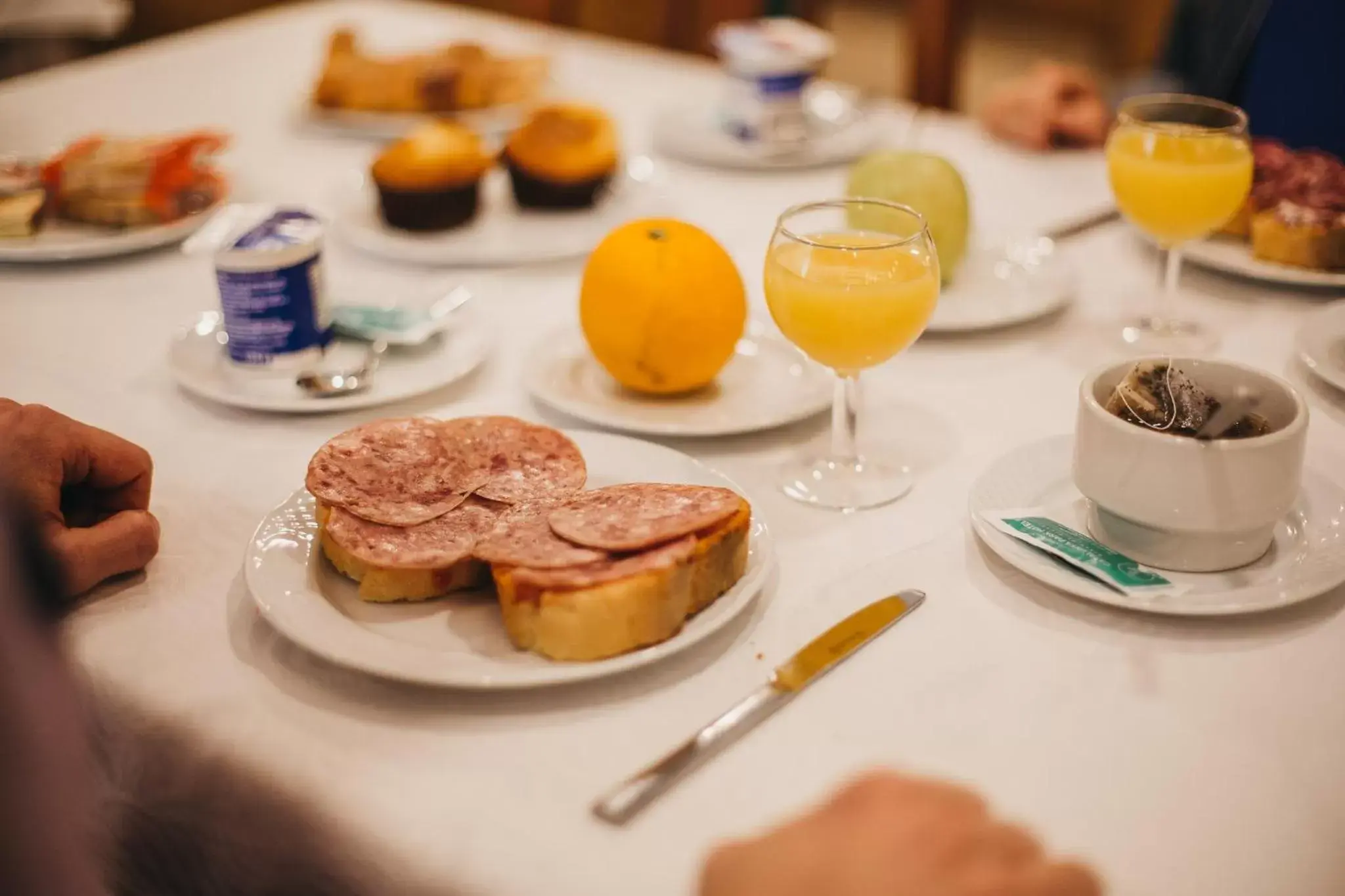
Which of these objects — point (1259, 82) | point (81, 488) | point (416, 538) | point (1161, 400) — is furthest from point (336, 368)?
point (1259, 82)

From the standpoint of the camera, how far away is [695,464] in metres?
1.02

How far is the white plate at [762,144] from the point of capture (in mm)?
1854

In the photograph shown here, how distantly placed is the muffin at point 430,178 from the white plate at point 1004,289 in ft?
2.05

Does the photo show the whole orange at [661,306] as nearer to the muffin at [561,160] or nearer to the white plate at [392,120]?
the muffin at [561,160]

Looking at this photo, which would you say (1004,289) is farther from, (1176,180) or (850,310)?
(850,310)

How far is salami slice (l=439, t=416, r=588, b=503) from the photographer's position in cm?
94

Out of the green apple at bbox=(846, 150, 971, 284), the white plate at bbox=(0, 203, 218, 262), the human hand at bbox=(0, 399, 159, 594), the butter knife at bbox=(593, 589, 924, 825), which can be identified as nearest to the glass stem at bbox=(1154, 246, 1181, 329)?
the green apple at bbox=(846, 150, 971, 284)

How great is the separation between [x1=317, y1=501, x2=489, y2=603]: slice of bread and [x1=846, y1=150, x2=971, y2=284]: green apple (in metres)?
0.73

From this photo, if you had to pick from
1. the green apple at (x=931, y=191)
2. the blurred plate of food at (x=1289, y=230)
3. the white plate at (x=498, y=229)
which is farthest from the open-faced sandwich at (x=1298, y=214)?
the white plate at (x=498, y=229)

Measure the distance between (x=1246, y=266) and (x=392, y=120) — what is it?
4.16ft

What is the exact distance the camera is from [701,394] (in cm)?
122

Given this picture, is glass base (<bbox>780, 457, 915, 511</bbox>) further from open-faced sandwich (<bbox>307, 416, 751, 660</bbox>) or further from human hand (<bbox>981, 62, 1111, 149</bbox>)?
human hand (<bbox>981, 62, 1111, 149</bbox>)

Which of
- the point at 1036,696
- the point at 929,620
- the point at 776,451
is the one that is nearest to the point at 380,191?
the point at 776,451

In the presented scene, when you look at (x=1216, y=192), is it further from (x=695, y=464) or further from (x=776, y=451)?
(x=695, y=464)
